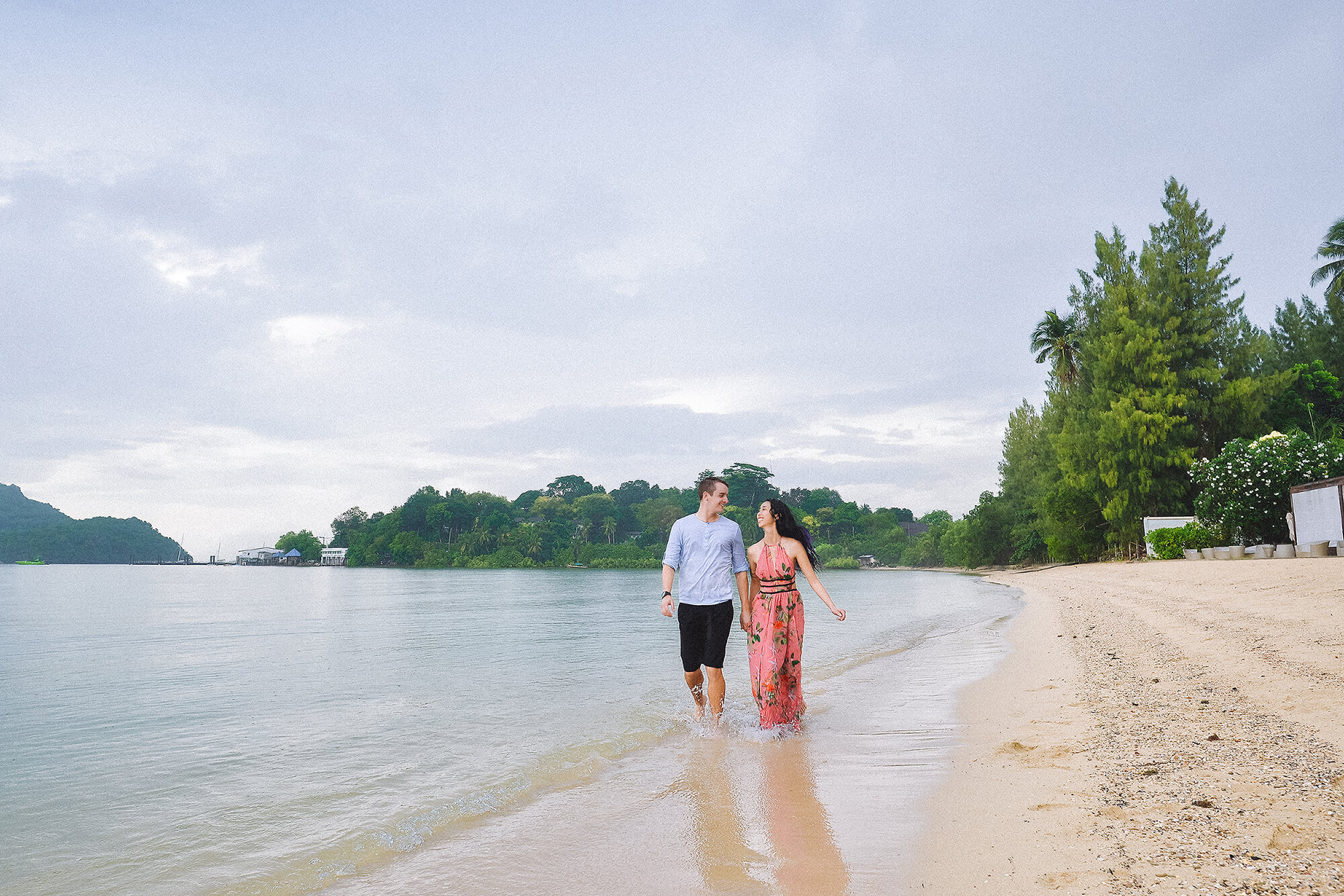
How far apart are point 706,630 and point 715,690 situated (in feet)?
2.00

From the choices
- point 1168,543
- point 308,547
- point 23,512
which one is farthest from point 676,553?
point 23,512

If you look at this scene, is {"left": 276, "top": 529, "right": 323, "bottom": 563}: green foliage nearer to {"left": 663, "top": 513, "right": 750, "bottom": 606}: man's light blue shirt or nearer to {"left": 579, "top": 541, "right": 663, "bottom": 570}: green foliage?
{"left": 579, "top": 541, "right": 663, "bottom": 570}: green foliage

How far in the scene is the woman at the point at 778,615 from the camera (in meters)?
5.71

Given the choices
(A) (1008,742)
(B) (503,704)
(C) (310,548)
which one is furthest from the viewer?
(C) (310,548)

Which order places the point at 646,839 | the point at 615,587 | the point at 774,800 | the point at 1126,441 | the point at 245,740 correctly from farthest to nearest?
the point at 615,587
the point at 1126,441
the point at 245,740
the point at 774,800
the point at 646,839

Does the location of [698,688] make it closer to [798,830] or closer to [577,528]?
[798,830]

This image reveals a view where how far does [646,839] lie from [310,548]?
578ft

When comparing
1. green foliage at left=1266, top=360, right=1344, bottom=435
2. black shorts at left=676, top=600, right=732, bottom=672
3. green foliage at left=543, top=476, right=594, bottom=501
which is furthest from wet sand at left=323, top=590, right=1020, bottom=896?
green foliage at left=543, top=476, right=594, bottom=501

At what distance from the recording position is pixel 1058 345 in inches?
1895

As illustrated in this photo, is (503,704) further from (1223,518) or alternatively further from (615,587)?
(615,587)

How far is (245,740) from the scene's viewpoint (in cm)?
671

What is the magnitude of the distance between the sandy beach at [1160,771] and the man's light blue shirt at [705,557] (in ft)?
6.73

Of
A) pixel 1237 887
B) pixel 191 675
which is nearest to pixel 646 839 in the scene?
pixel 1237 887

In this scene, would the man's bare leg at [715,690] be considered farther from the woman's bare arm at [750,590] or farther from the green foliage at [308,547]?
the green foliage at [308,547]
